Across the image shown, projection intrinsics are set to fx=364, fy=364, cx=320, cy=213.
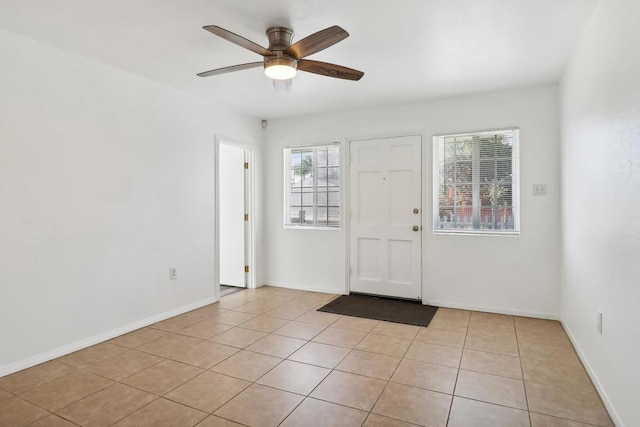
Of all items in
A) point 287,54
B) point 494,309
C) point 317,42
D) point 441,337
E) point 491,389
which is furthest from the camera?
point 494,309

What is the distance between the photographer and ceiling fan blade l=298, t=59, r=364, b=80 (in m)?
2.62

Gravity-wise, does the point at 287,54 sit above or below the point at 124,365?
above

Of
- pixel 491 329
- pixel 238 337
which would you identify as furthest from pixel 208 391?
pixel 491 329

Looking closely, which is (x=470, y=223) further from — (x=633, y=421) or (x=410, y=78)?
(x=633, y=421)

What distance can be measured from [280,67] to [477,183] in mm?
2660

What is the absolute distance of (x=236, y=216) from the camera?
521 cm

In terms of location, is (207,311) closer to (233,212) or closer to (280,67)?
(233,212)

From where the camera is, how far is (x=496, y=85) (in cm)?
376

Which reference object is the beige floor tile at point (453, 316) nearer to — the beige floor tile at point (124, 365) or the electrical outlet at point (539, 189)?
the electrical outlet at point (539, 189)

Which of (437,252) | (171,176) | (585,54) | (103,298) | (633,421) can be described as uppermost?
(585,54)

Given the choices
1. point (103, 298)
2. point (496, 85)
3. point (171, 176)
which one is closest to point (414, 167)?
point (496, 85)

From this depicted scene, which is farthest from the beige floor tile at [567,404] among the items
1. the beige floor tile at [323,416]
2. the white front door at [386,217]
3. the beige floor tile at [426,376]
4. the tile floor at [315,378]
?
the white front door at [386,217]

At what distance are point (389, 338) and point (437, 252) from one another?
1.40 meters

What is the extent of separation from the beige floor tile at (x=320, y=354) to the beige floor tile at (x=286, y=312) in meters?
0.79
